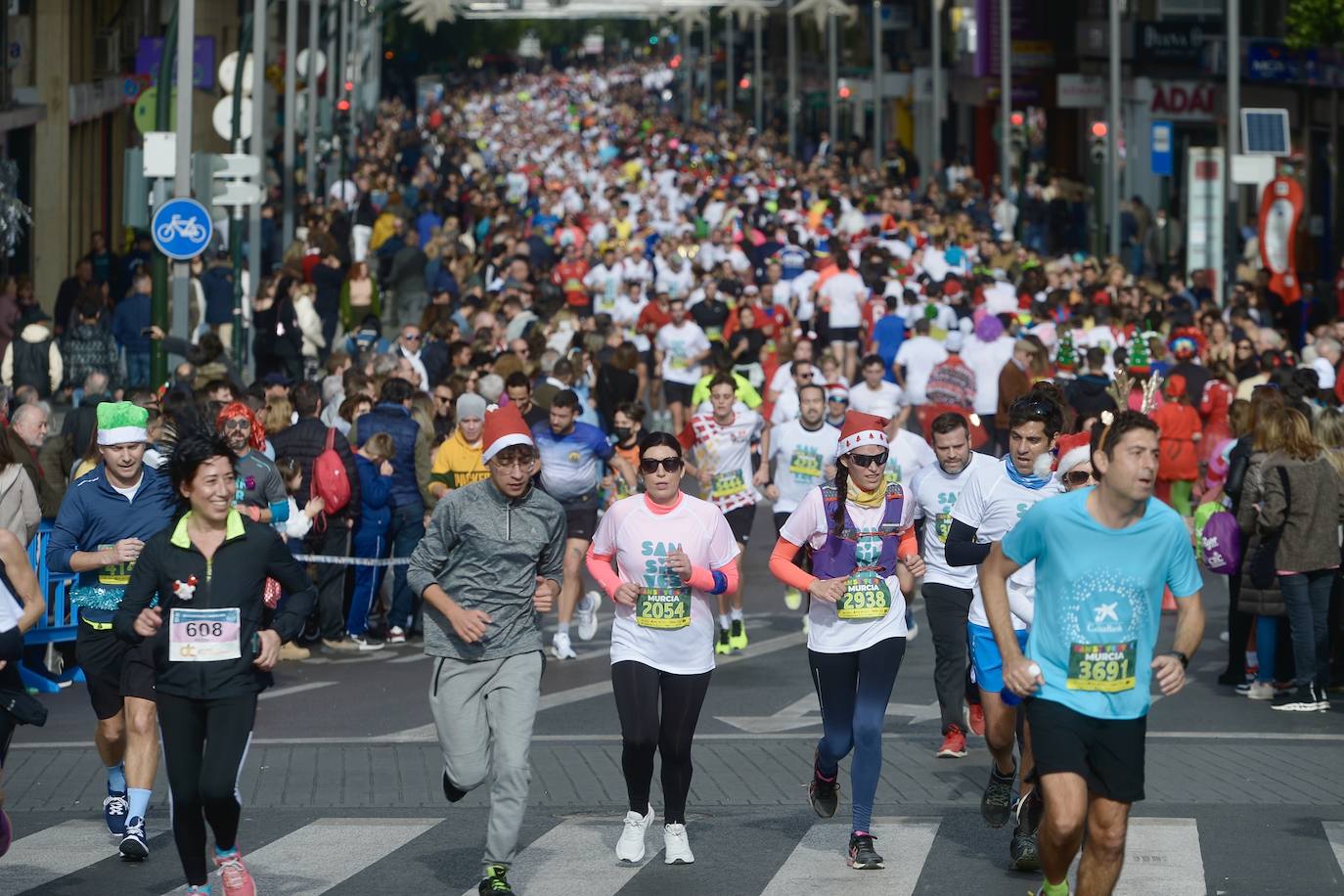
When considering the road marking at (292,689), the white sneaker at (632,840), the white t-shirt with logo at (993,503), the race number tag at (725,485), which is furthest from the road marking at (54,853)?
the race number tag at (725,485)

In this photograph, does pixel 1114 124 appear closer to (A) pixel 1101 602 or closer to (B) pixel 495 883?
(B) pixel 495 883

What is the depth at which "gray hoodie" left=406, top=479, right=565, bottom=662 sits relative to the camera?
9.31 meters

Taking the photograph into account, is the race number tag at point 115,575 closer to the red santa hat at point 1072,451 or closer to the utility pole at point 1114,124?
the red santa hat at point 1072,451

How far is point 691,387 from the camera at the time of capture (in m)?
25.8

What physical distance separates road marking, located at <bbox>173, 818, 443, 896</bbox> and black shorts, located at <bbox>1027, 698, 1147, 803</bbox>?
2846 mm

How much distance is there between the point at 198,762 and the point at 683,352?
17327mm

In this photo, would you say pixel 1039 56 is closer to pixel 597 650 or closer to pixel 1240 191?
pixel 1240 191

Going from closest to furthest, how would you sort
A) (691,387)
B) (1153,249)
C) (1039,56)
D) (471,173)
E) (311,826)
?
(311,826), (691,387), (1153,249), (1039,56), (471,173)

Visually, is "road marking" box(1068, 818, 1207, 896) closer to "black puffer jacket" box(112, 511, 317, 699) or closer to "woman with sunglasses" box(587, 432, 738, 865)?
"woman with sunglasses" box(587, 432, 738, 865)

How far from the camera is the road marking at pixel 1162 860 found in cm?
923

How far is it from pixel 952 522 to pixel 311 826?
293 centimetres

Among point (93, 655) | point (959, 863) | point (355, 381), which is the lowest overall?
point (959, 863)

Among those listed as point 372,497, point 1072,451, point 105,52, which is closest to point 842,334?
point 372,497

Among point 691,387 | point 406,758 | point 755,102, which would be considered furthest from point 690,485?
point 755,102
